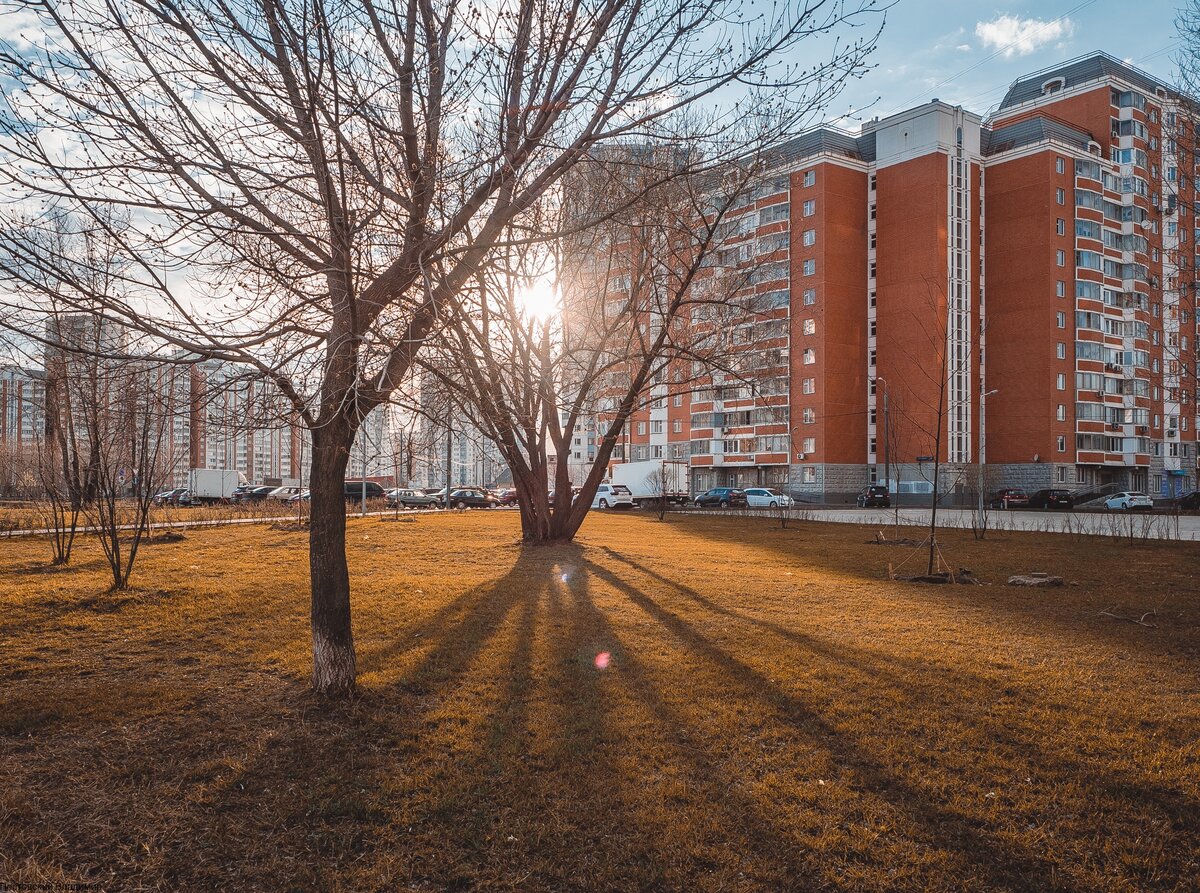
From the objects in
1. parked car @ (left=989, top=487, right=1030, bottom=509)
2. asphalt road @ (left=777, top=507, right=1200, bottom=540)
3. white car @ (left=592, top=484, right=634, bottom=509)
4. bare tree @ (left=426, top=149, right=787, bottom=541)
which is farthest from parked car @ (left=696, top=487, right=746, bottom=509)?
bare tree @ (left=426, top=149, right=787, bottom=541)

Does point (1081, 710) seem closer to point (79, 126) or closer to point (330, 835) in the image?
point (330, 835)

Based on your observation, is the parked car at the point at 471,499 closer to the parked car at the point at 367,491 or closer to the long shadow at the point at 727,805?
the parked car at the point at 367,491

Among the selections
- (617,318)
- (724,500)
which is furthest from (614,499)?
(617,318)

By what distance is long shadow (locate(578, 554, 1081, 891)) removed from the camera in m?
3.82

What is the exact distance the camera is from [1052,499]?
4881 centimetres

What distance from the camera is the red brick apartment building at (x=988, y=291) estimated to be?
5859cm

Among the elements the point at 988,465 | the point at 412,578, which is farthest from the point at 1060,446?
the point at 412,578

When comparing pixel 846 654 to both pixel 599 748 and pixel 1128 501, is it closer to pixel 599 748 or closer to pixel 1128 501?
pixel 599 748

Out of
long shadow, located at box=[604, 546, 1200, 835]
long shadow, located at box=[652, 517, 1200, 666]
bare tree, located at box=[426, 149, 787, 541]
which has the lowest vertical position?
long shadow, located at box=[652, 517, 1200, 666]

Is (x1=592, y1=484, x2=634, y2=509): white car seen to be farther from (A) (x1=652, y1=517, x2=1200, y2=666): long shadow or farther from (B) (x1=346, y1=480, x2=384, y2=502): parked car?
(A) (x1=652, y1=517, x2=1200, y2=666): long shadow

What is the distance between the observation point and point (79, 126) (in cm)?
541

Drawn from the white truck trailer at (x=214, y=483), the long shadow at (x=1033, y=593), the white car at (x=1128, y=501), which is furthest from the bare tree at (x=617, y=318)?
the white truck trailer at (x=214, y=483)

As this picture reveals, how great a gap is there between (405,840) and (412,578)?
9.01 meters

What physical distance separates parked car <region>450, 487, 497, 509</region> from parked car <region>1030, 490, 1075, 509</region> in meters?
35.1
